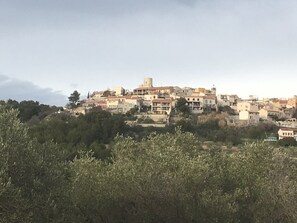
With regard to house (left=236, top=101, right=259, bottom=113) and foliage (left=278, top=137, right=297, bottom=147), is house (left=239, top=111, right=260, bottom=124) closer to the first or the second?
house (left=236, top=101, right=259, bottom=113)

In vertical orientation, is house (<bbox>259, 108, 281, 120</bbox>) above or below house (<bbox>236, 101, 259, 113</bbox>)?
below

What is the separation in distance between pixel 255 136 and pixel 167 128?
1438 centimetres

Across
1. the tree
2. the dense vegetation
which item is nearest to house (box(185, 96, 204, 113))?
the tree

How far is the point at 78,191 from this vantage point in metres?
16.1

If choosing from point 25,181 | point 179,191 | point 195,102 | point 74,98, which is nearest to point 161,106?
point 195,102

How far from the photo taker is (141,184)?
52.6 ft

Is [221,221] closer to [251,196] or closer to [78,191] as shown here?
[251,196]

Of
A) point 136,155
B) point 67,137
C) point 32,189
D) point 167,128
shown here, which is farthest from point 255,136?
point 32,189

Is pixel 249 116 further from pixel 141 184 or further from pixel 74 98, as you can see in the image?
pixel 141 184

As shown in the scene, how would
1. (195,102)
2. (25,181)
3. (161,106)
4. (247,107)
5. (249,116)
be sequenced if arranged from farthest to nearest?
(195,102)
(247,107)
(161,106)
(249,116)
(25,181)

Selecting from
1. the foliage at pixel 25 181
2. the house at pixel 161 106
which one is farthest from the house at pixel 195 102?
the foliage at pixel 25 181

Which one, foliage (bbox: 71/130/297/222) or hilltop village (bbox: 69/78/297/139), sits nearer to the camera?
foliage (bbox: 71/130/297/222)

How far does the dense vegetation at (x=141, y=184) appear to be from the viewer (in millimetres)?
11609

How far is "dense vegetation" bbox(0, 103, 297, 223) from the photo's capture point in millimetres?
11609
